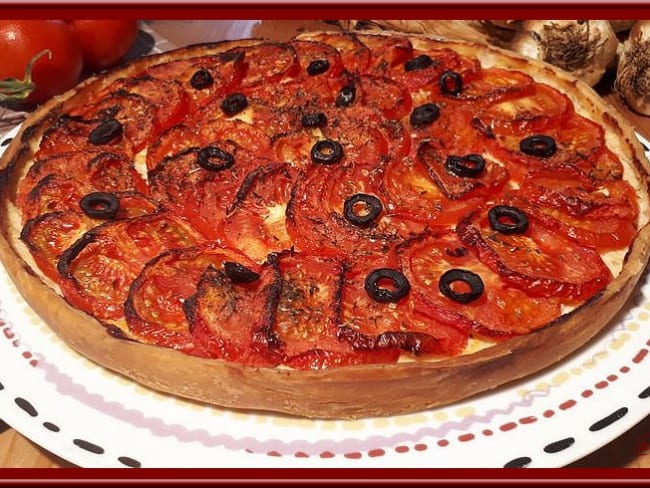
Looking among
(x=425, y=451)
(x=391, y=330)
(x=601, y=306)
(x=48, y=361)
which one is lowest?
(x=48, y=361)

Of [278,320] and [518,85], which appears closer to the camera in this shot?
[278,320]

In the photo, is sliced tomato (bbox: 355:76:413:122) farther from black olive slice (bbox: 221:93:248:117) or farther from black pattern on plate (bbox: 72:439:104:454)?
black pattern on plate (bbox: 72:439:104:454)

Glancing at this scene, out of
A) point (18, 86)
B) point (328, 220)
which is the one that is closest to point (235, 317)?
point (328, 220)

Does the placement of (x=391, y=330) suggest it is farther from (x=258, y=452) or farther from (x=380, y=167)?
(x=380, y=167)

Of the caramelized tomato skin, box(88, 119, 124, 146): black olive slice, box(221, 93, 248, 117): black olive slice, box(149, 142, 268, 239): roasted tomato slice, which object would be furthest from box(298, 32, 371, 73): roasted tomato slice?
box(88, 119, 124, 146): black olive slice

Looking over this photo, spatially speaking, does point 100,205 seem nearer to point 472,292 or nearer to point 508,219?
point 472,292

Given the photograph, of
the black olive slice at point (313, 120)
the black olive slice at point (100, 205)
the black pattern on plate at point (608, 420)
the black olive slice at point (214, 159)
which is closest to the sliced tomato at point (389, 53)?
the black olive slice at point (313, 120)
